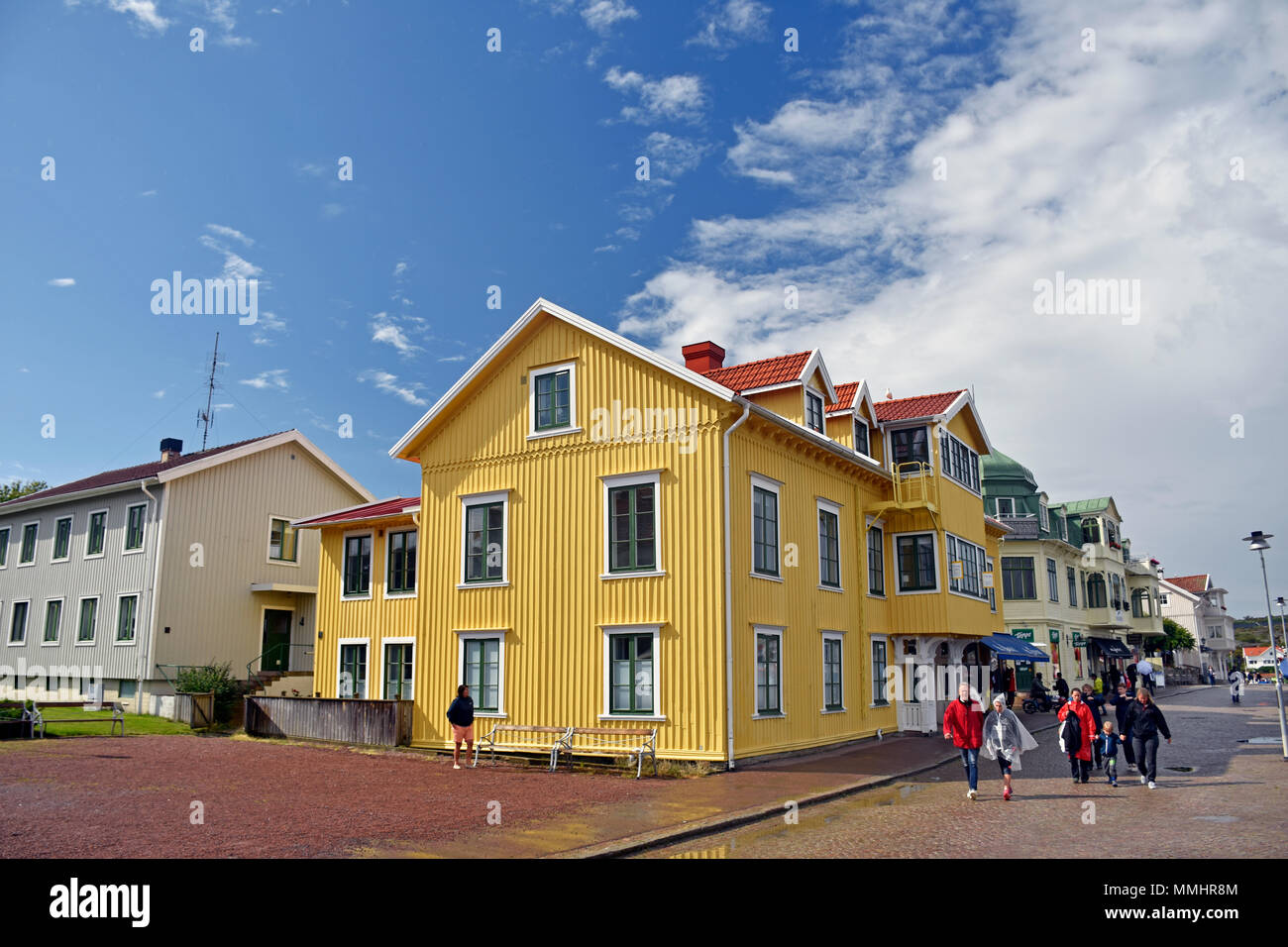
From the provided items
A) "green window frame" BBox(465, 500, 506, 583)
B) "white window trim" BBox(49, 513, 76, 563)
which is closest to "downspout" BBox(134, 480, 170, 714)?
"white window trim" BBox(49, 513, 76, 563)

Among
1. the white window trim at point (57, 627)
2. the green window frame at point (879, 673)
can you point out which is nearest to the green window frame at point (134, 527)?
the white window trim at point (57, 627)

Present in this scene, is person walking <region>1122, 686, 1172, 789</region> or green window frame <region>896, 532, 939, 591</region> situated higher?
green window frame <region>896, 532, 939, 591</region>

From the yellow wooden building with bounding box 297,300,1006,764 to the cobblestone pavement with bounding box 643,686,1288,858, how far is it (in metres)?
4.08

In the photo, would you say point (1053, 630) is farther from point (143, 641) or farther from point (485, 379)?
point (143, 641)

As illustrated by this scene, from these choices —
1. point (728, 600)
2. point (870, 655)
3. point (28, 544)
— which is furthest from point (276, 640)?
point (728, 600)

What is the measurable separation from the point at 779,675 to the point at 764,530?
9.75ft

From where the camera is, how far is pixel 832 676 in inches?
866

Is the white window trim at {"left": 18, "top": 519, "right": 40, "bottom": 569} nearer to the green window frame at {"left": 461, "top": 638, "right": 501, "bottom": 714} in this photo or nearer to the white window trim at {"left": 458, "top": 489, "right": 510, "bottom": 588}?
the white window trim at {"left": 458, "top": 489, "right": 510, "bottom": 588}

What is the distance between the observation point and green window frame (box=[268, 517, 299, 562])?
3419 cm

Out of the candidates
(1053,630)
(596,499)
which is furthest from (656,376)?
(1053,630)

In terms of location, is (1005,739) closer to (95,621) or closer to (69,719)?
(69,719)

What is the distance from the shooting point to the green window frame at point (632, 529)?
18875 mm
